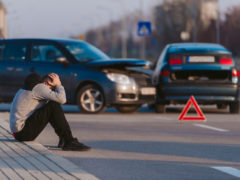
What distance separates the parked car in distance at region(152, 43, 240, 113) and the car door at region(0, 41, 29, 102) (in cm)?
307

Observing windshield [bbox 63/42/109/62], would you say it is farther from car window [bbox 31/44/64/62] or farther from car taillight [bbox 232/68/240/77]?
car taillight [bbox 232/68/240/77]

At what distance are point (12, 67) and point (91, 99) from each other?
6.47 ft

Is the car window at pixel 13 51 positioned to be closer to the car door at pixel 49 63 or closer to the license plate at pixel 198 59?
the car door at pixel 49 63

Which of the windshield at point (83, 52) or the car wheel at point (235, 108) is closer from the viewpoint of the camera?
the car wheel at point (235, 108)

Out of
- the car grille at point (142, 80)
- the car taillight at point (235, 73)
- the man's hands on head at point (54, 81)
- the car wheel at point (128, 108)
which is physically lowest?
the car wheel at point (128, 108)

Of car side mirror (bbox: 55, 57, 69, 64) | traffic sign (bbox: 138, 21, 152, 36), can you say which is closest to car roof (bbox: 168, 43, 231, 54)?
car side mirror (bbox: 55, 57, 69, 64)

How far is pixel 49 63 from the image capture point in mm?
15469

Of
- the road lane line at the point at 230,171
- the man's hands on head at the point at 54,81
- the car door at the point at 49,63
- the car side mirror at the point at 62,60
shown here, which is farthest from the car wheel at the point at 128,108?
the road lane line at the point at 230,171

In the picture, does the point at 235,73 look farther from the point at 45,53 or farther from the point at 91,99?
the point at 45,53

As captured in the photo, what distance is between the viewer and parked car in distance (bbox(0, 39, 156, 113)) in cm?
1523

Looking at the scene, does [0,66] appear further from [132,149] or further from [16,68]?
[132,149]

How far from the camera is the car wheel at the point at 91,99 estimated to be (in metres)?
15.3

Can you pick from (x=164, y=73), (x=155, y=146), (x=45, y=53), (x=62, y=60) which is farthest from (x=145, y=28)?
(x=155, y=146)

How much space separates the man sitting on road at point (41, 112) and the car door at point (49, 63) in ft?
18.8
